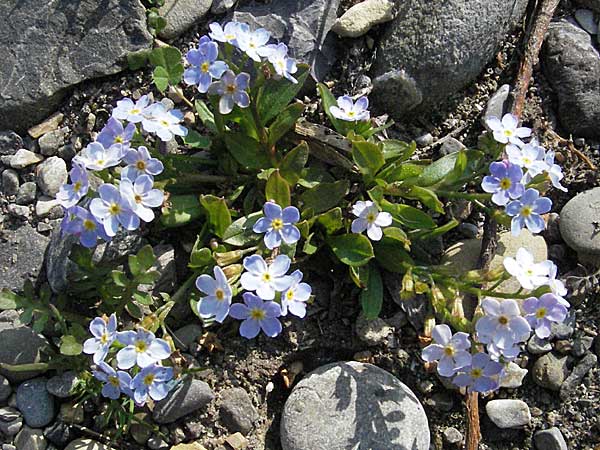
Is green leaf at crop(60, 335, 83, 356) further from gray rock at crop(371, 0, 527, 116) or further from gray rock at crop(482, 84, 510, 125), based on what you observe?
gray rock at crop(482, 84, 510, 125)

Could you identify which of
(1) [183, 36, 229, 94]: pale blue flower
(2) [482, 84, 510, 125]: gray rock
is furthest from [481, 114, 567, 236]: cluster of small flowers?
(1) [183, 36, 229, 94]: pale blue flower

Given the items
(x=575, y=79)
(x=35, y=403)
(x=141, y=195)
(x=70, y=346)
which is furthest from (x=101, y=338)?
(x=575, y=79)

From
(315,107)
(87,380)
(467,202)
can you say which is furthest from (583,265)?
(87,380)

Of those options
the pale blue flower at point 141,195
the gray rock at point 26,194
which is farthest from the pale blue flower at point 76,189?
the gray rock at point 26,194

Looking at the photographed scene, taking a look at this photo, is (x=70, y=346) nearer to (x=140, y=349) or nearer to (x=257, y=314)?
(x=140, y=349)

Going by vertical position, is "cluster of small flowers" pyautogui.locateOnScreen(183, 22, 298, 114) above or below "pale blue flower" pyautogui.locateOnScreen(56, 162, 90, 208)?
above

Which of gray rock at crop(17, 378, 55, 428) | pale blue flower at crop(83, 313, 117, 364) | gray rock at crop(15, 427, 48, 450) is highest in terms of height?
pale blue flower at crop(83, 313, 117, 364)

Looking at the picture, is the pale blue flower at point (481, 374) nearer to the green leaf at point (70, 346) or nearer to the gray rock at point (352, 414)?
the gray rock at point (352, 414)
